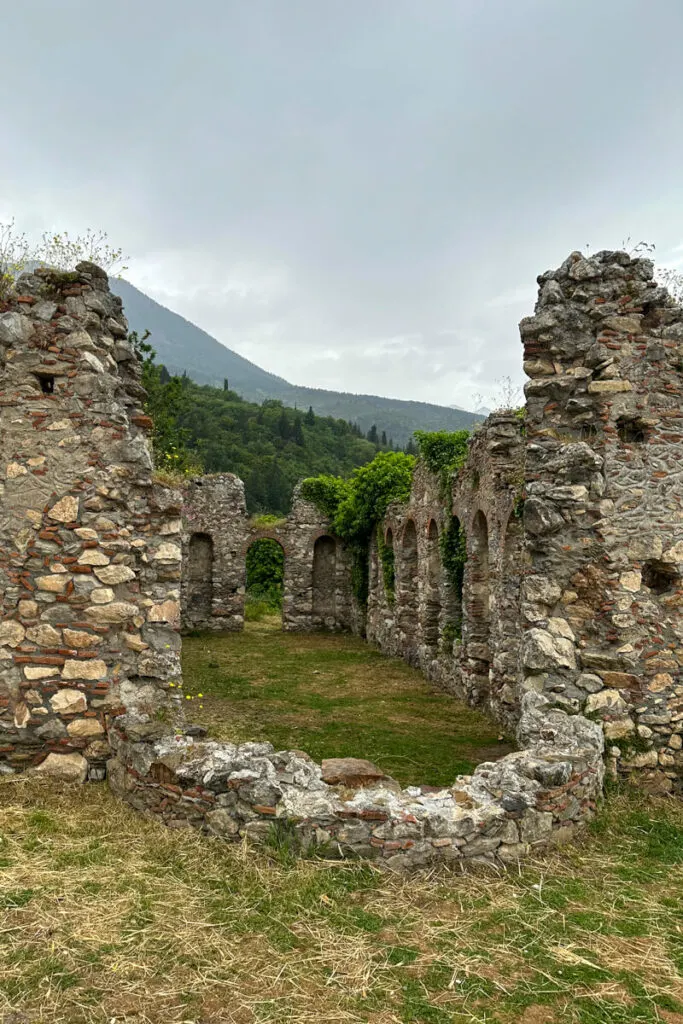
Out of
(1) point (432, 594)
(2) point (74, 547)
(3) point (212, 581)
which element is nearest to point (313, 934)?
(2) point (74, 547)

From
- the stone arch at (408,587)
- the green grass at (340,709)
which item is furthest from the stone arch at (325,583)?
the stone arch at (408,587)

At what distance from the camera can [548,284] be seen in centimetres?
681

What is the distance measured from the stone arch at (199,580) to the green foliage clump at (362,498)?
435cm

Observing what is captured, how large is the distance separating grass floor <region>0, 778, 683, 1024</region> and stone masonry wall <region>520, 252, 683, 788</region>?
132 cm

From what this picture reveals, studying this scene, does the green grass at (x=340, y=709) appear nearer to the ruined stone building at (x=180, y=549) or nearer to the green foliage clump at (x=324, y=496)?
the ruined stone building at (x=180, y=549)

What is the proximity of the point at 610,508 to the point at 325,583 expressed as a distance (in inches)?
786

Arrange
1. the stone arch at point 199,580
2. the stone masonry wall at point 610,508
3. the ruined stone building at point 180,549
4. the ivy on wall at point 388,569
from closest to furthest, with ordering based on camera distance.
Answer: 1. the ruined stone building at point 180,549
2. the stone masonry wall at point 610,508
3. the ivy on wall at point 388,569
4. the stone arch at point 199,580

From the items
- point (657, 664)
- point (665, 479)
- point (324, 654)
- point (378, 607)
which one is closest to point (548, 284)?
point (665, 479)

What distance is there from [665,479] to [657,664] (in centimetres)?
178

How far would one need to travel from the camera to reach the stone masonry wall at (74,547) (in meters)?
5.93

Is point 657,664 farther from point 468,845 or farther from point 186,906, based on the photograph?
point 186,906

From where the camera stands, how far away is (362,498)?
74.4ft

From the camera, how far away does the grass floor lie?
10.7 feet

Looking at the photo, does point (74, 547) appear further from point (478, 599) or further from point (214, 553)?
point (214, 553)
